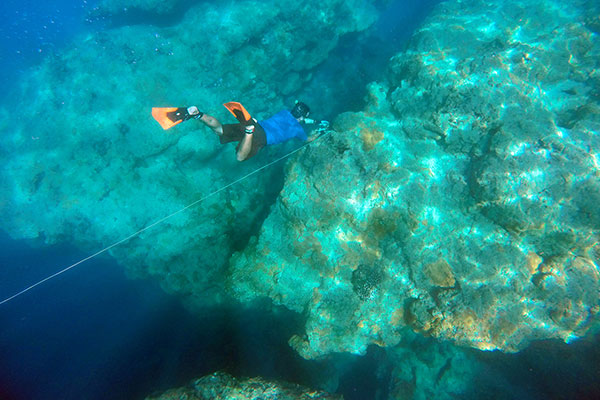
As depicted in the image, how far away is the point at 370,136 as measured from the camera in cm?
552

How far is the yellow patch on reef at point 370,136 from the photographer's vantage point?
5453 millimetres

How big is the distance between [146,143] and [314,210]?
678cm

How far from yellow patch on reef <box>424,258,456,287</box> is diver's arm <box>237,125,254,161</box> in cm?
416

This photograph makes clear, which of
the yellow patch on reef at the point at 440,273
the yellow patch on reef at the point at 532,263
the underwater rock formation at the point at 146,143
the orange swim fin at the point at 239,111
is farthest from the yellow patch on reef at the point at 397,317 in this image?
the orange swim fin at the point at 239,111

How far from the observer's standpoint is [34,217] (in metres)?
9.29

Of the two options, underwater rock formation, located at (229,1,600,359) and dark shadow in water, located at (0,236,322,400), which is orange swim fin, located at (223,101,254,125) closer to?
underwater rock formation, located at (229,1,600,359)

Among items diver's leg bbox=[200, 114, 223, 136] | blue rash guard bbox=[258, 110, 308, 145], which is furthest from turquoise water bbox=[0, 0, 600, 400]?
diver's leg bbox=[200, 114, 223, 136]

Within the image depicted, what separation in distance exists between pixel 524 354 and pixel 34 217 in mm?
15013

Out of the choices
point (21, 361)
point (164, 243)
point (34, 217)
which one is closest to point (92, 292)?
point (21, 361)

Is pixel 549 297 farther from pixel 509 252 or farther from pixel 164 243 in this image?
pixel 164 243

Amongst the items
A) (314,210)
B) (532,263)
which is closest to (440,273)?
(532,263)

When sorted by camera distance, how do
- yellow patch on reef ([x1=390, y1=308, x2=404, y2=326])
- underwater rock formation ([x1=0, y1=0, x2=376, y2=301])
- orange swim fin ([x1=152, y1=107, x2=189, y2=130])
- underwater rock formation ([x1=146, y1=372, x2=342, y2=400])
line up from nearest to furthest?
underwater rock formation ([x1=146, y1=372, x2=342, y2=400]), orange swim fin ([x1=152, y1=107, x2=189, y2=130]), yellow patch on reef ([x1=390, y1=308, x2=404, y2=326]), underwater rock formation ([x1=0, y1=0, x2=376, y2=301])

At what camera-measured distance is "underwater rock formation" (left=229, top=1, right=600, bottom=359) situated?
474 centimetres

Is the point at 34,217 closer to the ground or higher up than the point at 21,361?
higher up
